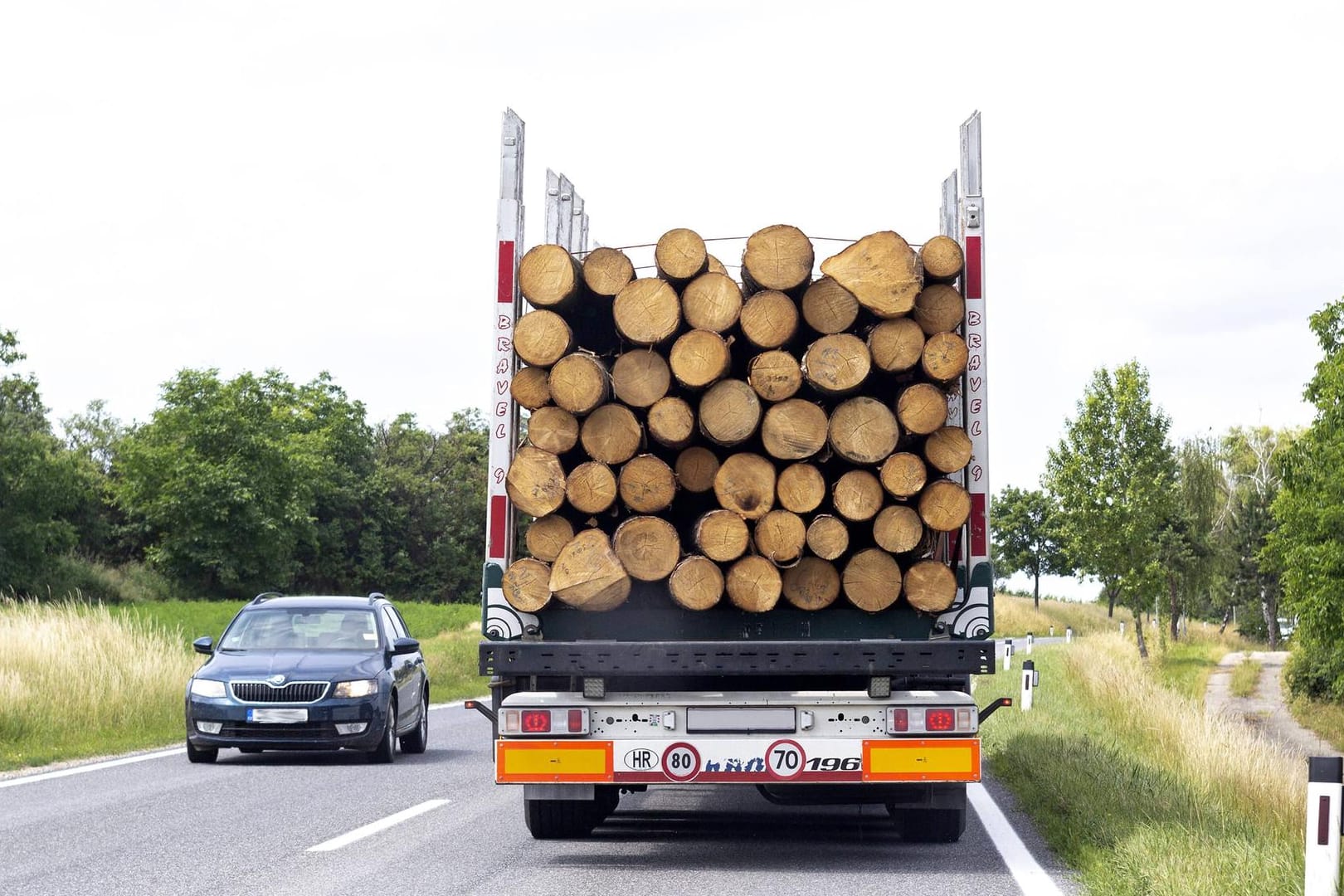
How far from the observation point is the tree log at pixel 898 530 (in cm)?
844

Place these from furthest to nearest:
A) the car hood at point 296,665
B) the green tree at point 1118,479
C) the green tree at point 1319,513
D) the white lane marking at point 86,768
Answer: the green tree at point 1118,479, the green tree at point 1319,513, the car hood at point 296,665, the white lane marking at point 86,768

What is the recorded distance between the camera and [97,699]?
59.6ft

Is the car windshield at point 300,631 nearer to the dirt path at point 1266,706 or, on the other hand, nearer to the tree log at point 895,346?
the tree log at point 895,346

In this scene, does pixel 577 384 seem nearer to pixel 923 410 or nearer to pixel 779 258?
pixel 779 258

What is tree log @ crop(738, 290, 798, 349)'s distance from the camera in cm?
858

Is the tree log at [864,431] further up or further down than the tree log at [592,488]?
further up

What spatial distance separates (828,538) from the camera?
844 centimetres

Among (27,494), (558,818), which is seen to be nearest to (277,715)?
(558,818)

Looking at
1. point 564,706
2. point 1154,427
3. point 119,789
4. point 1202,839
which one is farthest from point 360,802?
point 1154,427

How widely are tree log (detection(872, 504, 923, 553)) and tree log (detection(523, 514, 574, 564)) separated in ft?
5.17

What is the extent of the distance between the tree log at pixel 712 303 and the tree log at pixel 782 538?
40.8 inches

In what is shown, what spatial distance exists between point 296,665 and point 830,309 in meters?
7.87

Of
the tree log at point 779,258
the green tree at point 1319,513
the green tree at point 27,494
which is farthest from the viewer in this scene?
the green tree at point 27,494

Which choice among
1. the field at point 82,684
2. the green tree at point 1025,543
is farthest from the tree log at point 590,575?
the green tree at point 1025,543
